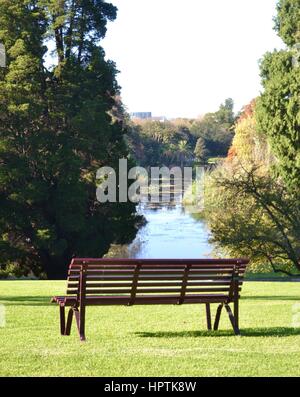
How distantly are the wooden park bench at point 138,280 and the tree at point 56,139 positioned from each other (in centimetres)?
2060

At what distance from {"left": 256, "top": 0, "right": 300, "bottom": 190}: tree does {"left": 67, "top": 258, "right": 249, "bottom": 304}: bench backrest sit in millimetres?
19613

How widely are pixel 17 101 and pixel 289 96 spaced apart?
32.9 feet

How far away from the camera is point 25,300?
510 inches

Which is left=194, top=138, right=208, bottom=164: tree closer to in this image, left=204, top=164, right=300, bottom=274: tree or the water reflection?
the water reflection

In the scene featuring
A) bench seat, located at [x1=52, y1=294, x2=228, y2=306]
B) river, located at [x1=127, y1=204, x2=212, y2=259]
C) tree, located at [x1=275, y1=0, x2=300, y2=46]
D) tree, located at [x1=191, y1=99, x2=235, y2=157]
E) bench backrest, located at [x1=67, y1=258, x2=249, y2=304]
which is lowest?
river, located at [x1=127, y1=204, x2=212, y2=259]

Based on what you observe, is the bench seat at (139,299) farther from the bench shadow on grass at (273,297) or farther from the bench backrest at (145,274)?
the bench shadow on grass at (273,297)

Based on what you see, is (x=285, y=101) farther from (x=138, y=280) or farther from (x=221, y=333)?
(x=138, y=280)

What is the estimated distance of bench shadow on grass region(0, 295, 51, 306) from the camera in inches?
475

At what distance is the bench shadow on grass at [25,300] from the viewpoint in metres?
12.1

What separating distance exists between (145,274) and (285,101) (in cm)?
2128

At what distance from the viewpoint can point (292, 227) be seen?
31094 mm

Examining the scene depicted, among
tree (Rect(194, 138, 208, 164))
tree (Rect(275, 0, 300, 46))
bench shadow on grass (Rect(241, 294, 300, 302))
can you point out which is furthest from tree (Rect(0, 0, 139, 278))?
tree (Rect(194, 138, 208, 164))

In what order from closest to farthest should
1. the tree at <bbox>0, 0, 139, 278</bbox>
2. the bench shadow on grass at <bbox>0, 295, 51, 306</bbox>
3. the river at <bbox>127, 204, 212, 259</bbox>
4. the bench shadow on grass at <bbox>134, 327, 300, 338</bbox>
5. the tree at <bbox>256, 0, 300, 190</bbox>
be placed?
1. the bench shadow on grass at <bbox>134, 327, 300, 338</bbox>
2. the bench shadow on grass at <bbox>0, 295, 51, 306</bbox>
3. the tree at <bbox>256, 0, 300, 190</bbox>
4. the tree at <bbox>0, 0, 139, 278</bbox>
5. the river at <bbox>127, 204, 212, 259</bbox>
